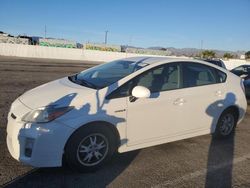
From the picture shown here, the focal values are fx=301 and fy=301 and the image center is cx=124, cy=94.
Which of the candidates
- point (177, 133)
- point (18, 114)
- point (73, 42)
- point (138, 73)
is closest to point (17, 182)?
point (18, 114)

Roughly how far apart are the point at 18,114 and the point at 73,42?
69935mm

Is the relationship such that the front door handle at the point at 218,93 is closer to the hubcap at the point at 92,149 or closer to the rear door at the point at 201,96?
the rear door at the point at 201,96

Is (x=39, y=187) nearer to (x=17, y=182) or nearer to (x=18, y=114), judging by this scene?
(x=17, y=182)

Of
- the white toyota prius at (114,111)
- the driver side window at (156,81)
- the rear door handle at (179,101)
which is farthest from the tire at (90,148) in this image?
the rear door handle at (179,101)

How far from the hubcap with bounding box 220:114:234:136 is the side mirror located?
7.46 feet

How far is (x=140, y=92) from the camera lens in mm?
4125

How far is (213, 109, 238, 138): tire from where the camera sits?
568 cm

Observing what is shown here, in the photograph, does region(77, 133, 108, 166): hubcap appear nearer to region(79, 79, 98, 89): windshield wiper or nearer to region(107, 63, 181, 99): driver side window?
region(107, 63, 181, 99): driver side window

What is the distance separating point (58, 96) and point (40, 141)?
689mm

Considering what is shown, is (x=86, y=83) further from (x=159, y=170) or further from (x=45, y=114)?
(x=159, y=170)

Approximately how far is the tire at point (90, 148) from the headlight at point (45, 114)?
330mm

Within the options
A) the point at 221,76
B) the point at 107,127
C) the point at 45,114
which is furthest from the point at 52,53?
the point at 45,114

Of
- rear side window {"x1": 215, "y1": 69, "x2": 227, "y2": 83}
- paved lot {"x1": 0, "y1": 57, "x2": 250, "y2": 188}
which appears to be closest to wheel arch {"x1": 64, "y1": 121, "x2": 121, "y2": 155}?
paved lot {"x1": 0, "y1": 57, "x2": 250, "y2": 188}

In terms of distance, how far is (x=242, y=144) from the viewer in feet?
18.9
